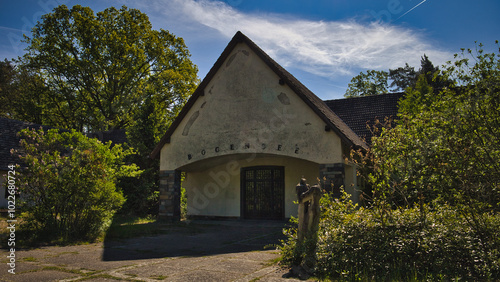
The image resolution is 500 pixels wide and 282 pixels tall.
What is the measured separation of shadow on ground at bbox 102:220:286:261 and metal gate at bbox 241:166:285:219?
89.9 inches

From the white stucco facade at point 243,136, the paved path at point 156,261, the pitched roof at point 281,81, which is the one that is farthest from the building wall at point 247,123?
the paved path at point 156,261

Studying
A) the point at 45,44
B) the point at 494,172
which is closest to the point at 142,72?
the point at 45,44

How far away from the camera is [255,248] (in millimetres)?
8391

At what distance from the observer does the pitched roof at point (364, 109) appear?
17.6 m

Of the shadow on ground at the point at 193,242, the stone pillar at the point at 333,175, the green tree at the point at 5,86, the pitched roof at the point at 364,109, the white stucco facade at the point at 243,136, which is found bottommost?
the shadow on ground at the point at 193,242

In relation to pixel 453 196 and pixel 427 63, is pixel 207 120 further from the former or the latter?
pixel 427 63

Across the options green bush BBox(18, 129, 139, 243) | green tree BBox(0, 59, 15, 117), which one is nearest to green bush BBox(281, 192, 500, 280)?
green bush BBox(18, 129, 139, 243)

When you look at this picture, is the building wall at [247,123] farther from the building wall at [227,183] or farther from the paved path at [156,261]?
the paved path at [156,261]

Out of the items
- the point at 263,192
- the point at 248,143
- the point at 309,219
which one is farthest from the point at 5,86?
the point at 309,219

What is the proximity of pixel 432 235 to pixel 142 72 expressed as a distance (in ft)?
86.2

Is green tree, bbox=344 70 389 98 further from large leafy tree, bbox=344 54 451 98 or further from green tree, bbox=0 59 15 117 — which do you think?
green tree, bbox=0 59 15 117

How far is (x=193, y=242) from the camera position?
9492 mm

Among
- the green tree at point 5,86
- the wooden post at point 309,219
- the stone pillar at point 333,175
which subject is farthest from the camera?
the green tree at point 5,86

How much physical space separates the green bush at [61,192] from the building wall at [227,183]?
679cm
